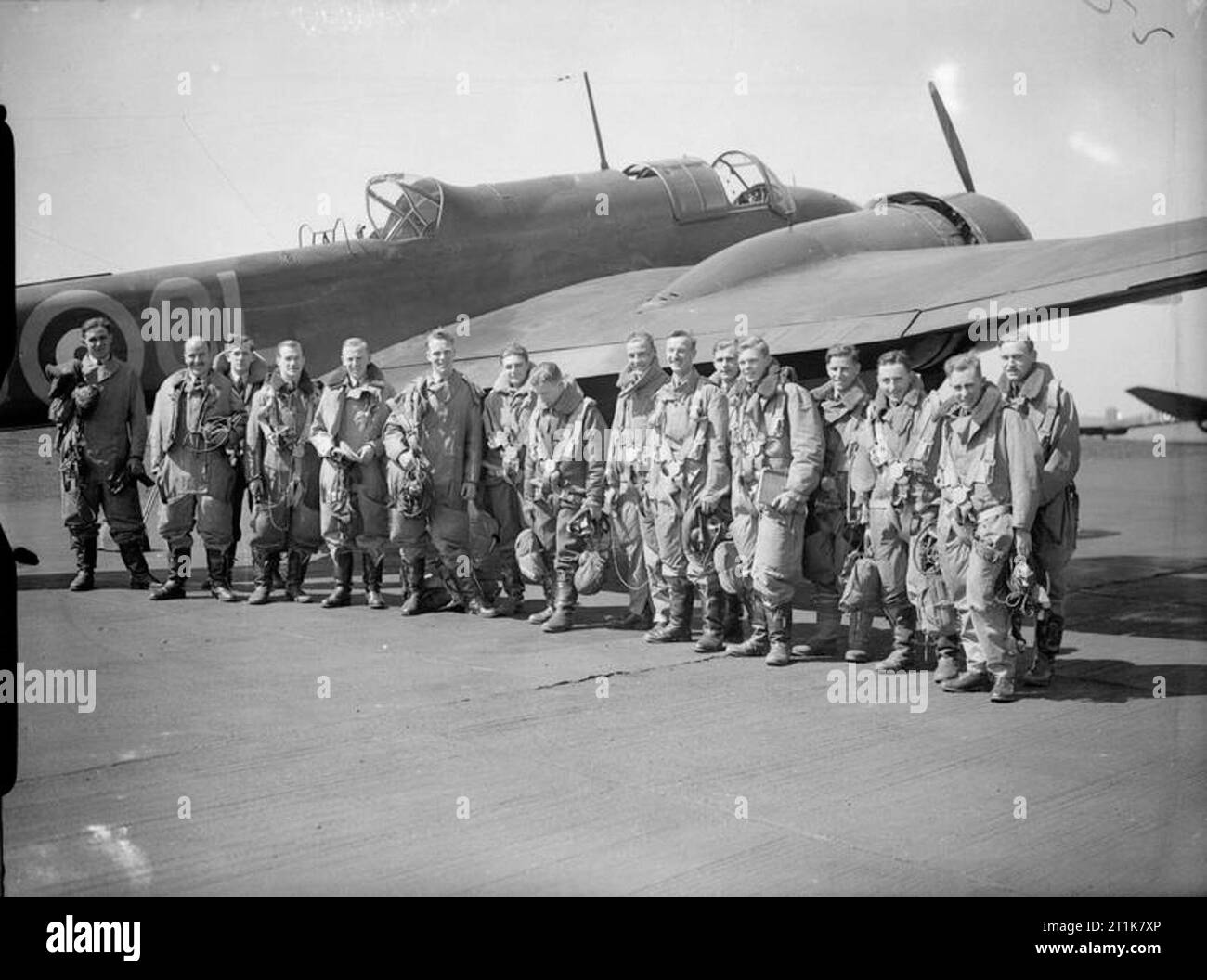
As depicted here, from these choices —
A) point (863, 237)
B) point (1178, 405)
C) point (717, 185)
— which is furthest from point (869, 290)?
point (1178, 405)

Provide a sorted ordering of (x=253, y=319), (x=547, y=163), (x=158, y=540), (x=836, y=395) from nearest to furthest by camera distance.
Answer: (x=836, y=395) → (x=253, y=319) → (x=547, y=163) → (x=158, y=540)

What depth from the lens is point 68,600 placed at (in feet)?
30.4

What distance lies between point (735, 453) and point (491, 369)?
427 centimetres

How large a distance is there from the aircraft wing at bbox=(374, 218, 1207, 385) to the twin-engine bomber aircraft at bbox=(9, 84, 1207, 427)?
26mm

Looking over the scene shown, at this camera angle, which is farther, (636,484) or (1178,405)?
(1178,405)

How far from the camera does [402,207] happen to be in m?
11.6

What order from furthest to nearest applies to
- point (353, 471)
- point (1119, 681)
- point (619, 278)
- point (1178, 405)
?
point (1178, 405) < point (619, 278) < point (353, 471) < point (1119, 681)

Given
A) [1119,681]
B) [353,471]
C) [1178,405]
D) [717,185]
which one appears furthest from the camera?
[1178,405]

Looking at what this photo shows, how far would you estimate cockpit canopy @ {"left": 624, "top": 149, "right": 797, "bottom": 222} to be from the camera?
1329 cm

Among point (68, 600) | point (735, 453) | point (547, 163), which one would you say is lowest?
point (68, 600)

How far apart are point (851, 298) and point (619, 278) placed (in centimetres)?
359

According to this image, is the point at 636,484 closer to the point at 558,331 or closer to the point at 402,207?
the point at 558,331
